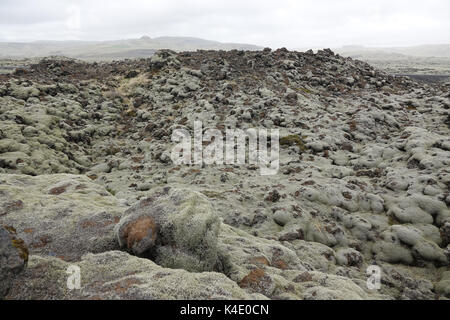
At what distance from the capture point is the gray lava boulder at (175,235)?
6789 mm

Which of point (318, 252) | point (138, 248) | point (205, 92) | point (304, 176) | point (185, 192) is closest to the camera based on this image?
point (138, 248)

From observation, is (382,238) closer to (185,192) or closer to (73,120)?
(185,192)

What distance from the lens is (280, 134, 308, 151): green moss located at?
20.5 m

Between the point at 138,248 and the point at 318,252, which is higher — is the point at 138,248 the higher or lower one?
the higher one

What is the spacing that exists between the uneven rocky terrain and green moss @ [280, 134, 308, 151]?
6.9 inches

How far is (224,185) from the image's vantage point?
16.6 m

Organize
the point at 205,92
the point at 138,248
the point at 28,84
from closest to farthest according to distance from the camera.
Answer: the point at 138,248 → the point at 28,84 → the point at 205,92

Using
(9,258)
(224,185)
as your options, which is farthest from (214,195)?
(9,258)

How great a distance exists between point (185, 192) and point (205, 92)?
2241 cm

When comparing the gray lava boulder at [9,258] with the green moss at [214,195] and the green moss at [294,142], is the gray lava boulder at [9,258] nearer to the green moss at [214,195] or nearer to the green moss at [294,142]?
the green moss at [214,195]

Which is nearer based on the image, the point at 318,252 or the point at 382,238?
the point at 318,252

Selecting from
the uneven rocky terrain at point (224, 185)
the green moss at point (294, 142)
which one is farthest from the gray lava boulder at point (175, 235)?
the green moss at point (294, 142)
